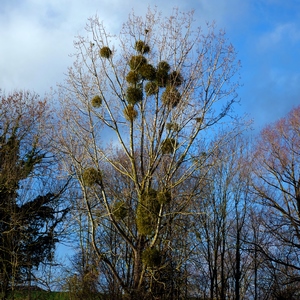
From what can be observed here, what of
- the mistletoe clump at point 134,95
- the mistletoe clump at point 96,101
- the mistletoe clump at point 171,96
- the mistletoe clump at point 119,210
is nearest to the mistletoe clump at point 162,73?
the mistletoe clump at point 171,96

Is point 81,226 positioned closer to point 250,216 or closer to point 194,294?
point 194,294

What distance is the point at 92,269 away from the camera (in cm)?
1495

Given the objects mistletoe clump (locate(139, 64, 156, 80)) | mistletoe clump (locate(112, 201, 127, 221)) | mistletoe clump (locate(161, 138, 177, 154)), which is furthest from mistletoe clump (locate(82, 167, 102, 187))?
mistletoe clump (locate(139, 64, 156, 80))

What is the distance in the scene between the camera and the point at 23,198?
60.0ft

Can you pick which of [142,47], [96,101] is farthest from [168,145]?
[142,47]

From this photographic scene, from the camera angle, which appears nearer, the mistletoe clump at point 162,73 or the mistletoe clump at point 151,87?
the mistletoe clump at point 162,73

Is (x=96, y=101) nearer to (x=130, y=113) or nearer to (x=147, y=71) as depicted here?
(x=130, y=113)

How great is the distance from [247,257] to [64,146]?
540 inches

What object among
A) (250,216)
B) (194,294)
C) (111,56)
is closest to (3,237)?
(111,56)

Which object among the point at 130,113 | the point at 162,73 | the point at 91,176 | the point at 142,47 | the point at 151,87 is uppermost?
the point at 142,47

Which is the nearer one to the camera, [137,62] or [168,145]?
[168,145]

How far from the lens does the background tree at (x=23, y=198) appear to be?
16344mm

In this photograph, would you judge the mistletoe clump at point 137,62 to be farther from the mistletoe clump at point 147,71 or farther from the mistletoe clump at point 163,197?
the mistletoe clump at point 163,197

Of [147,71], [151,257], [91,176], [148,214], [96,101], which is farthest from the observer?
[96,101]
